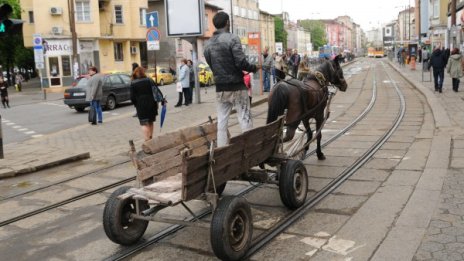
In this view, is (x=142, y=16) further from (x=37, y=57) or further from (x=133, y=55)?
(x=37, y=57)

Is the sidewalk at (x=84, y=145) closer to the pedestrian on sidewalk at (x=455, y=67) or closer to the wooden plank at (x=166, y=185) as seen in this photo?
the wooden plank at (x=166, y=185)

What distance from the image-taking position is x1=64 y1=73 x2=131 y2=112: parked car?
2220 cm

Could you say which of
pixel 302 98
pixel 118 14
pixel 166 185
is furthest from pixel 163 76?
pixel 166 185

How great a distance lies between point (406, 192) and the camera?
6.68 meters

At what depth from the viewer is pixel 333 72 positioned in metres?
8.90

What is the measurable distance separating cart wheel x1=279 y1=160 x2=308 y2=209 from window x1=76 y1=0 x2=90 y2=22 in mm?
41045

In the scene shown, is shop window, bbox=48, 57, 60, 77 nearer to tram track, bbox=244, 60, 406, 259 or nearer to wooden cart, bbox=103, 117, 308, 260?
tram track, bbox=244, 60, 406, 259

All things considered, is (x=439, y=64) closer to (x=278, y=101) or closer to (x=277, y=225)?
(x=278, y=101)

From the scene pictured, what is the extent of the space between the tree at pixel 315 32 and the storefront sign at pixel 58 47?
107487 millimetres

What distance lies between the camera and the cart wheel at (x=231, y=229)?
445 centimetres

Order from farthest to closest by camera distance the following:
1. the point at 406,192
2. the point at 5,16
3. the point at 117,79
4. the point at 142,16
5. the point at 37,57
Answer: the point at 142,16 < the point at 37,57 < the point at 117,79 < the point at 5,16 < the point at 406,192

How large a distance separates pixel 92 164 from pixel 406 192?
231 inches

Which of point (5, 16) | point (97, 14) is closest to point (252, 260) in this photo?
point (5, 16)

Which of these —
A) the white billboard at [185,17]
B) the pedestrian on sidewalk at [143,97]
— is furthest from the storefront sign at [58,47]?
the pedestrian on sidewalk at [143,97]
